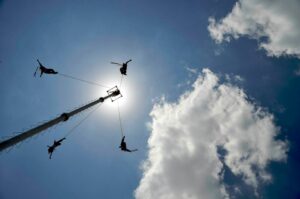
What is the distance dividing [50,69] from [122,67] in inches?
378

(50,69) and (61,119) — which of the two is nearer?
(61,119)

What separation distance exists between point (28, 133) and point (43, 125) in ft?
5.41

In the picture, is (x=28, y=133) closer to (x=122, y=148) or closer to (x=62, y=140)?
(x=62, y=140)

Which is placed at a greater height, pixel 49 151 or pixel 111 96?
pixel 111 96

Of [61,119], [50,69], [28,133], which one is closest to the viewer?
[28,133]

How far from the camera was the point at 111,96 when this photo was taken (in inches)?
1241

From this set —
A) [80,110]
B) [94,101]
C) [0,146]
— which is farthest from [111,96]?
[0,146]

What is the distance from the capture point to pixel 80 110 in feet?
82.9

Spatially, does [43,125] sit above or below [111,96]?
below

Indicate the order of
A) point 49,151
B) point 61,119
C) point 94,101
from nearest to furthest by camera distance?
point 61,119 → point 94,101 → point 49,151

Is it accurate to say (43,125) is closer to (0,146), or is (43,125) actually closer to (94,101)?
(0,146)

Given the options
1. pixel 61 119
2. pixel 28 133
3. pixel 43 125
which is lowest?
pixel 28 133

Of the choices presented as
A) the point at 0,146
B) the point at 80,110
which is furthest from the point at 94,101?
the point at 0,146

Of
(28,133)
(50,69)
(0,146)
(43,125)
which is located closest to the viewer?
(0,146)
